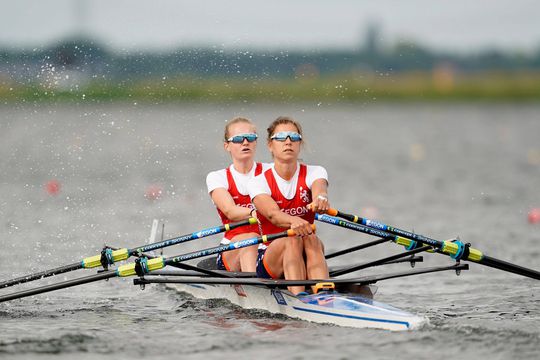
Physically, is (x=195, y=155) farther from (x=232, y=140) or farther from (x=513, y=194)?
(x=232, y=140)

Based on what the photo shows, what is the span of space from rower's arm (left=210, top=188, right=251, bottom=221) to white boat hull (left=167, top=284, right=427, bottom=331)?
2.52 ft

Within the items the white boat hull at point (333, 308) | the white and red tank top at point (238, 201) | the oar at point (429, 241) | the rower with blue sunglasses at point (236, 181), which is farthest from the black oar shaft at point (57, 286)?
the oar at point (429, 241)

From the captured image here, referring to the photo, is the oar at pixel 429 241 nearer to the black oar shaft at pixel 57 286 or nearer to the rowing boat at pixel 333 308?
the rowing boat at pixel 333 308

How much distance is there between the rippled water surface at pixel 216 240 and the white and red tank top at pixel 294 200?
0.97 m

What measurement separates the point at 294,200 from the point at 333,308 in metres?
1.24

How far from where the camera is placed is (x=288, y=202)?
10031 millimetres

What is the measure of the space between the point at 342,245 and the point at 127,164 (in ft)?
58.6

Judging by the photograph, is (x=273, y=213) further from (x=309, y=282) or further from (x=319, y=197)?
(x=309, y=282)

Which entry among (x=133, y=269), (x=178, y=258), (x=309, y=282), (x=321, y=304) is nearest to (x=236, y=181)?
(x=178, y=258)

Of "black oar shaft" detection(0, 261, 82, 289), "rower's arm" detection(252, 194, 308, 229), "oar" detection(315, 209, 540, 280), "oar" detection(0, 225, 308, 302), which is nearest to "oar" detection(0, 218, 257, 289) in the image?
"black oar shaft" detection(0, 261, 82, 289)

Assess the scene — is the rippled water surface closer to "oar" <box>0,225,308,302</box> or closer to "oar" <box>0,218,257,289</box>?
"oar" <box>0,225,308,302</box>

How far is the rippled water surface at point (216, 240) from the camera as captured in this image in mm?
8898

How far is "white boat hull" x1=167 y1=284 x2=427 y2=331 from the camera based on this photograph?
913cm

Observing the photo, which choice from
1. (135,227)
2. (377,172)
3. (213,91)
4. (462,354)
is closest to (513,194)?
(377,172)
